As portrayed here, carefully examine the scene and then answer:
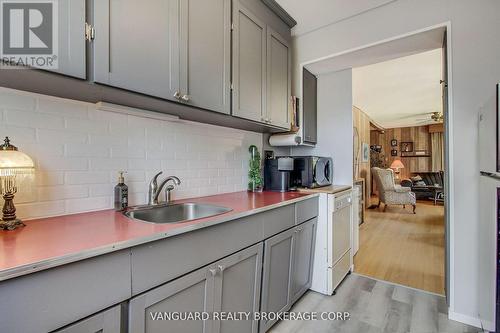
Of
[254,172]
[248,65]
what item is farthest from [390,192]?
[248,65]

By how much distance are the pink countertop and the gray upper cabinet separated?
2.00ft

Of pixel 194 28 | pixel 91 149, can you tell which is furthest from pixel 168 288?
pixel 194 28

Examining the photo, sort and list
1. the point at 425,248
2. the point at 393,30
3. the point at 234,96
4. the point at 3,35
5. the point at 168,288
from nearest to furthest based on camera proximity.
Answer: the point at 3,35
the point at 168,288
the point at 234,96
the point at 393,30
the point at 425,248

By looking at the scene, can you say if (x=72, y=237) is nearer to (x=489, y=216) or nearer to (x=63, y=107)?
(x=63, y=107)

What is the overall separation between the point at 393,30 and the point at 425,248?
2876mm

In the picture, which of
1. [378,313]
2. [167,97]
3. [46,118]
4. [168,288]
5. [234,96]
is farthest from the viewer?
[378,313]

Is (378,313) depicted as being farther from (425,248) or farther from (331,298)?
(425,248)

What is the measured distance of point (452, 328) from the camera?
1700 millimetres

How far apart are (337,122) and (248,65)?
1.38m

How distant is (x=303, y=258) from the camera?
1.99 metres

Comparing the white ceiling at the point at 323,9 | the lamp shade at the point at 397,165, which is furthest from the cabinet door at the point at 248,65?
the lamp shade at the point at 397,165

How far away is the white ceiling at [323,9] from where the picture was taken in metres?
2.02

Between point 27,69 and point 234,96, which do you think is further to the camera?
point 234,96

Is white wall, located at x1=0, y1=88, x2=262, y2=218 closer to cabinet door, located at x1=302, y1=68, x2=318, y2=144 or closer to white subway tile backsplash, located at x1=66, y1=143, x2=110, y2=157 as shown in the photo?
white subway tile backsplash, located at x1=66, y1=143, x2=110, y2=157
